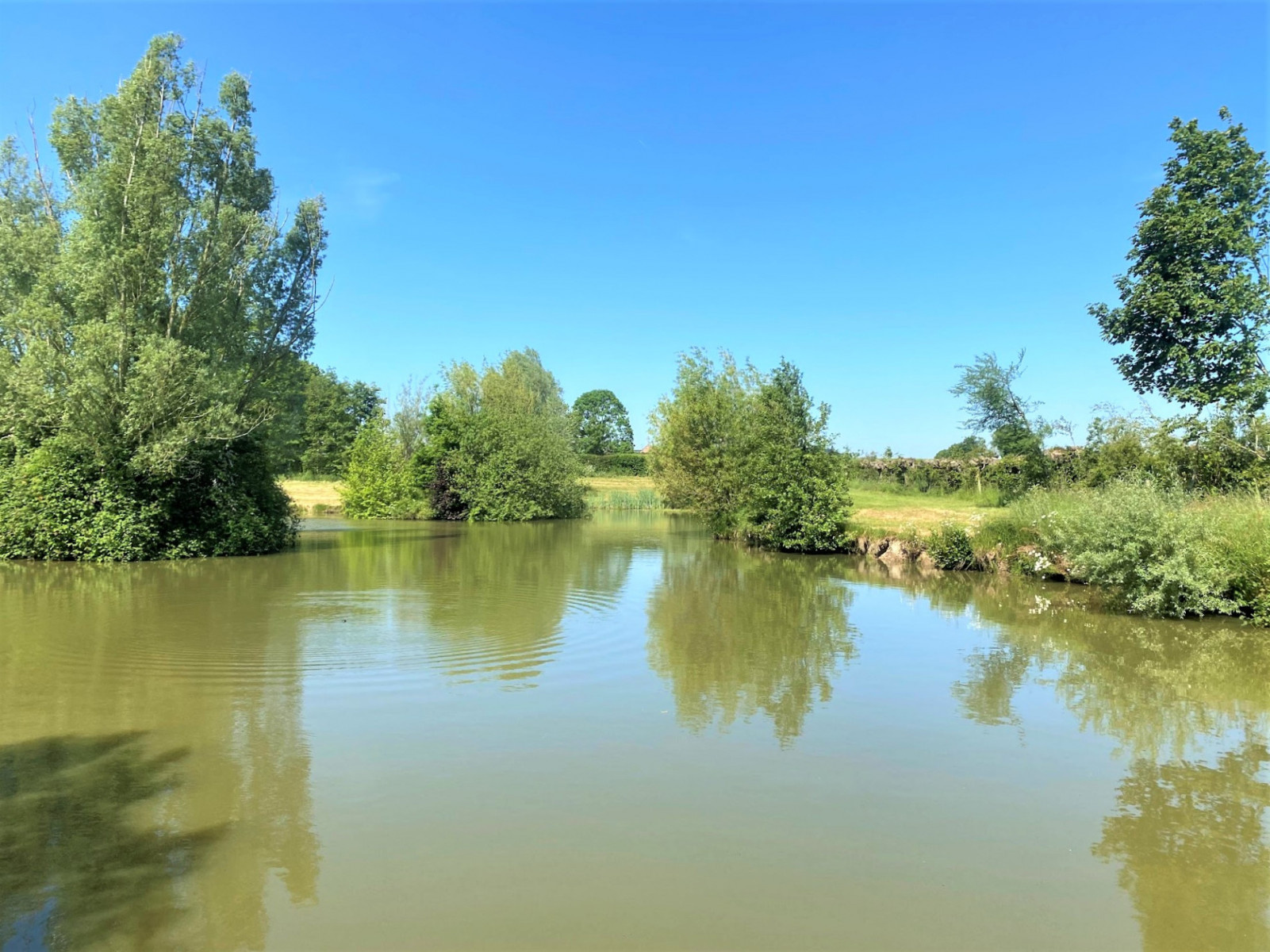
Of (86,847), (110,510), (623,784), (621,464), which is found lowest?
(623,784)

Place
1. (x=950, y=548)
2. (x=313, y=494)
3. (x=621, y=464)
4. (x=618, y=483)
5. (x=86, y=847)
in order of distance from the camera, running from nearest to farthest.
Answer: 1. (x=86, y=847)
2. (x=950, y=548)
3. (x=313, y=494)
4. (x=618, y=483)
5. (x=621, y=464)

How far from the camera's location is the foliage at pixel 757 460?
22.7m

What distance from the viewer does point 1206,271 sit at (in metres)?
19.9

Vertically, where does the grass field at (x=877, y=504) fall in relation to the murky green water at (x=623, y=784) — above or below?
above

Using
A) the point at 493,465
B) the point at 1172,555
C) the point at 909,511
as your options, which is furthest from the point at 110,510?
the point at 493,465

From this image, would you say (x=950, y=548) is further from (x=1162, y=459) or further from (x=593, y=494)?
(x=593, y=494)

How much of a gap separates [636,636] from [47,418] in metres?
14.1

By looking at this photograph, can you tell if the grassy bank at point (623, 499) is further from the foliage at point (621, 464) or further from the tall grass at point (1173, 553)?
the tall grass at point (1173, 553)

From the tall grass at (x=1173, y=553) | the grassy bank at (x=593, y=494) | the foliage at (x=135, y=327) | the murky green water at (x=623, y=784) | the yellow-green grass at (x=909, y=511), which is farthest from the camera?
the grassy bank at (x=593, y=494)

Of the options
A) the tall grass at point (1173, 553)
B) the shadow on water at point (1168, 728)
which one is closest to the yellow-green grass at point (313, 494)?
the tall grass at point (1173, 553)

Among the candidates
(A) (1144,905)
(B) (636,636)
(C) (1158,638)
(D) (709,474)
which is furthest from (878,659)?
(D) (709,474)

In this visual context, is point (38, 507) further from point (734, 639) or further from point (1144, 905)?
point (1144, 905)

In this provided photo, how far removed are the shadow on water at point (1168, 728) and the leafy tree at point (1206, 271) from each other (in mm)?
10822

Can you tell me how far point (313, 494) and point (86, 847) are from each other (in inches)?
1750
